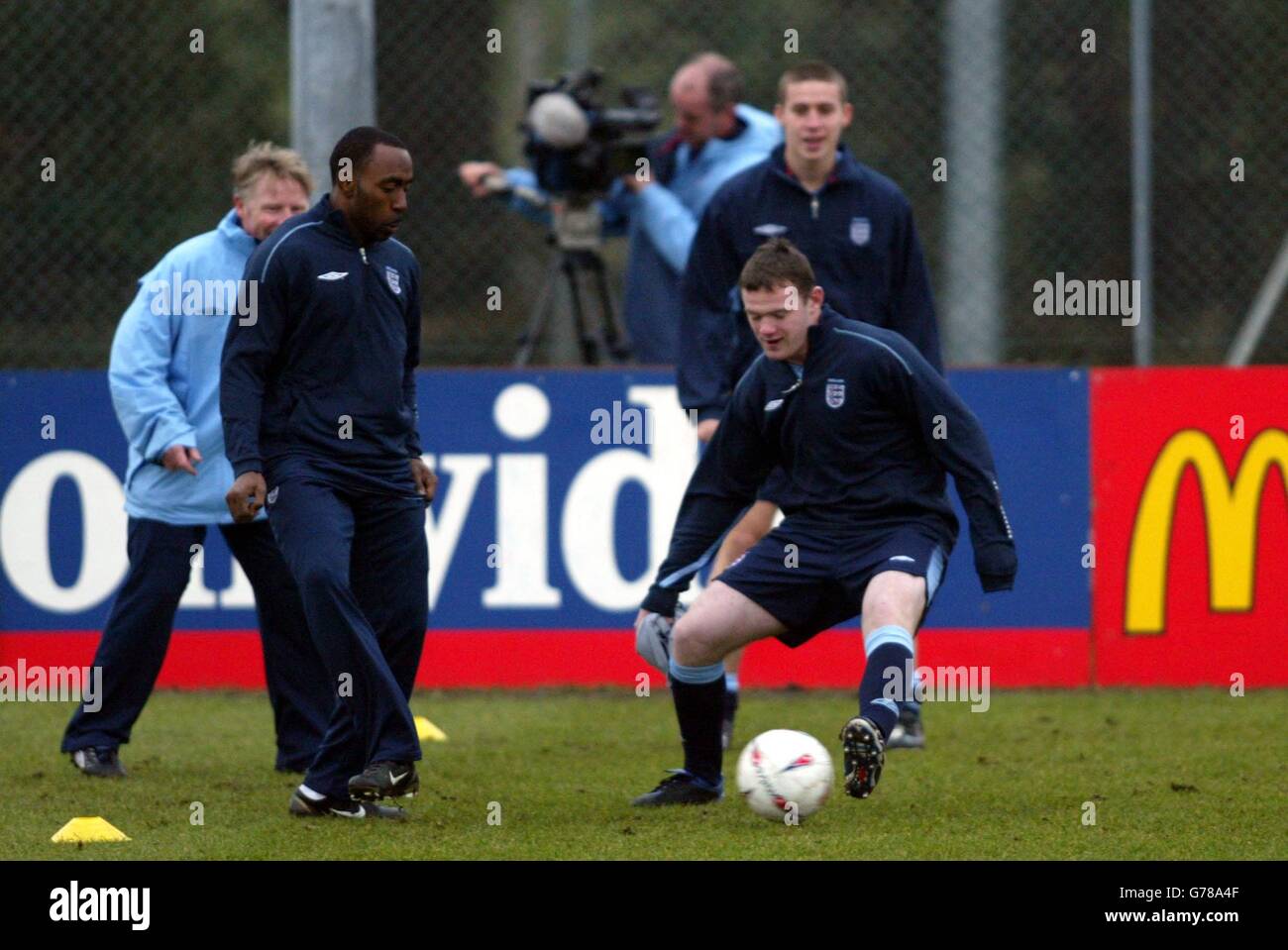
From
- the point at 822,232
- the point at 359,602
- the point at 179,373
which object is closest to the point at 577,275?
the point at 822,232

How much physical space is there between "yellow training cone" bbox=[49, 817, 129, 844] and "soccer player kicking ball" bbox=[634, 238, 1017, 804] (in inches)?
→ 65.1

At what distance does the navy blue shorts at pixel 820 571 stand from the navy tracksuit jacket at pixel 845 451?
0.05m

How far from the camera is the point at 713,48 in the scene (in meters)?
11.3

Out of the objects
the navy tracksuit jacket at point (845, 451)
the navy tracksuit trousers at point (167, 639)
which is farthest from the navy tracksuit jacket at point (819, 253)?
the navy tracksuit trousers at point (167, 639)

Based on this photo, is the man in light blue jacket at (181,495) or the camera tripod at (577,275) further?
the camera tripod at (577,275)

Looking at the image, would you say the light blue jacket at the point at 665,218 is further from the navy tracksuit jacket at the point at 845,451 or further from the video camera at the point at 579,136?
the navy tracksuit jacket at the point at 845,451

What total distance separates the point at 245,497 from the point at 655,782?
1.93 m

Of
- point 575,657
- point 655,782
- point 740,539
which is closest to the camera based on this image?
point 655,782

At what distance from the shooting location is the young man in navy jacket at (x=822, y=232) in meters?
8.02

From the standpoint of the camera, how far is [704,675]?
22.5 feet

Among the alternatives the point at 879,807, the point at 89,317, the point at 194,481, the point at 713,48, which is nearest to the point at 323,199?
the point at 194,481

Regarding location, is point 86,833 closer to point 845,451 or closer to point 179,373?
point 179,373

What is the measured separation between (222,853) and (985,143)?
19.0 feet
